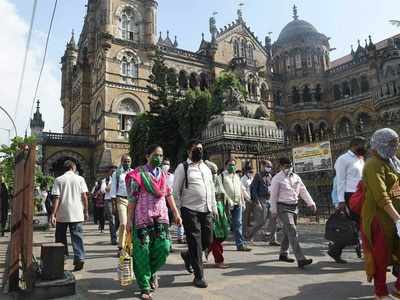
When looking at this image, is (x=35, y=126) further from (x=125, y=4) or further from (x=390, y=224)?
(x=390, y=224)

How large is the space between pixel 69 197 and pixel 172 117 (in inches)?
674

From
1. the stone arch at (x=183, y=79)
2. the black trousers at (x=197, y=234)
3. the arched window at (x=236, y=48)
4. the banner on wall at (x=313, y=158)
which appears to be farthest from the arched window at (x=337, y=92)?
the black trousers at (x=197, y=234)

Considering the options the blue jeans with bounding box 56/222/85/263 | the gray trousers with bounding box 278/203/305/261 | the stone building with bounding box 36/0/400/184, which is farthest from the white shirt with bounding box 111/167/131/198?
the stone building with bounding box 36/0/400/184

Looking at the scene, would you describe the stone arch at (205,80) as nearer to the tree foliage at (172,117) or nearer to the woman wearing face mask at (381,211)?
the tree foliage at (172,117)

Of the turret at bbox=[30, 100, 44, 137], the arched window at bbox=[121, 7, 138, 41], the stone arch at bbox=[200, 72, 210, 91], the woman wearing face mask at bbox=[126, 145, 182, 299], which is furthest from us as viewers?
the stone arch at bbox=[200, 72, 210, 91]

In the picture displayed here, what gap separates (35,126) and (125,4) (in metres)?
14.1

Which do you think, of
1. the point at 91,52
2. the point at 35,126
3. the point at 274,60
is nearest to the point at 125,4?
the point at 91,52

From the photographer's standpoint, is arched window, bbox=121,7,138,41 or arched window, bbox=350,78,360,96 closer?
arched window, bbox=121,7,138,41

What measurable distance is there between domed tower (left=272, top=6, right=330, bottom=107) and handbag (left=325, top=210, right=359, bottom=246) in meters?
36.9

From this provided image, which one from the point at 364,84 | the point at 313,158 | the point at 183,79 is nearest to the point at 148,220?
the point at 313,158

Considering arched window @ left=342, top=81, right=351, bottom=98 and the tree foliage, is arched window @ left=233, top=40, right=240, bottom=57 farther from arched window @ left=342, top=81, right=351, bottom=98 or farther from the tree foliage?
the tree foliage

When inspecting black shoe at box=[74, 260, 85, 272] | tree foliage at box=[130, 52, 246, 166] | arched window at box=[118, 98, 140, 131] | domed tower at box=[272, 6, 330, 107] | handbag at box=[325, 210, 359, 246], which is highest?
domed tower at box=[272, 6, 330, 107]

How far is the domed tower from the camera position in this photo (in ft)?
137

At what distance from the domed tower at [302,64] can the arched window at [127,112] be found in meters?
17.6
